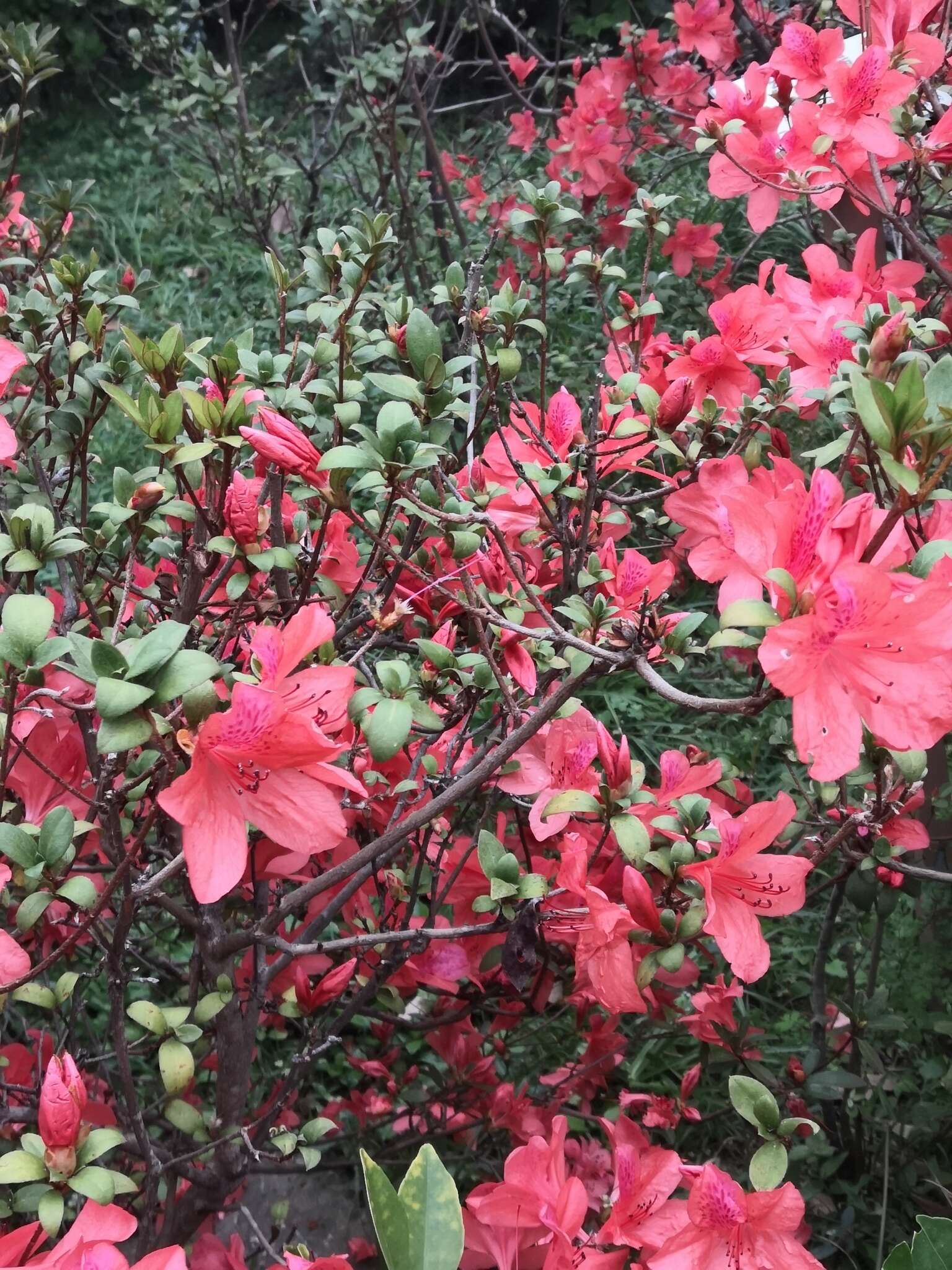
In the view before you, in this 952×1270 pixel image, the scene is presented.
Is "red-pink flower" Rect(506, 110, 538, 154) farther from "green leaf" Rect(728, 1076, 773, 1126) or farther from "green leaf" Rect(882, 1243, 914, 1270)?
"green leaf" Rect(882, 1243, 914, 1270)

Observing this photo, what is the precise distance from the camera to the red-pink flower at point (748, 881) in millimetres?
934

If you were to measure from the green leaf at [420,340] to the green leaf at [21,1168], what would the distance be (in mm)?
696

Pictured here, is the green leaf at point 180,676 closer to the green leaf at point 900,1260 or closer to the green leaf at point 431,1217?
the green leaf at point 431,1217

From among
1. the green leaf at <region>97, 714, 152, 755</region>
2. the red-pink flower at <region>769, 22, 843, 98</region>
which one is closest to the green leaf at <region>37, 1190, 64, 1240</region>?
the green leaf at <region>97, 714, 152, 755</region>

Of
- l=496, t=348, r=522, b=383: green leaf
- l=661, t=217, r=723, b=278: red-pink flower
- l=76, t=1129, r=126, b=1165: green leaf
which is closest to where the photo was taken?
l=76, t=1129, r=126, b=1165: green leaf

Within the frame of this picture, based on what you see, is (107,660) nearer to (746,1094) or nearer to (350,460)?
(350,460)

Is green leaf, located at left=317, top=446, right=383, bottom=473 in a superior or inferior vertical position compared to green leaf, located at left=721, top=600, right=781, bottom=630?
superior

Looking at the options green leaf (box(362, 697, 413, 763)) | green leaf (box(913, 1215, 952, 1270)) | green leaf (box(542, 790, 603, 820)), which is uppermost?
green leaf (box(362, 697, 413, 763))

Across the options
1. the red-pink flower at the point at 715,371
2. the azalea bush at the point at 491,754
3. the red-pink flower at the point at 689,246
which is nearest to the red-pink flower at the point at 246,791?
the azalea bush at the point at 491,754

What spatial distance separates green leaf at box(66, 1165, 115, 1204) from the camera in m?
0.76

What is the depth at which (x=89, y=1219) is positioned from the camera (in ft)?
2.55

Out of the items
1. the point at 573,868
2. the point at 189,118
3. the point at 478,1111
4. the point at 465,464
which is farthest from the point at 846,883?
the point at 189,118

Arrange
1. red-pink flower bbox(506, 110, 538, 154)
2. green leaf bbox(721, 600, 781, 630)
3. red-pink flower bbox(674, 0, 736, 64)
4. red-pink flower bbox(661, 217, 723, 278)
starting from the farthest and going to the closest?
red-pink flower bbox(506, 110, 538, 154) < red-pink flower bbox(661, 217, 723, 278) < red-pink flower bbox(674, 0, 736, 64) < green leaf bbox(721, 600, 781, 630)

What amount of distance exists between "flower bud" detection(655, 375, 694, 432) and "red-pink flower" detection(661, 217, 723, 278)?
5.64 feet
